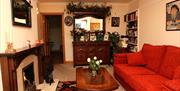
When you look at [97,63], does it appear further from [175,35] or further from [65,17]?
[65,17]

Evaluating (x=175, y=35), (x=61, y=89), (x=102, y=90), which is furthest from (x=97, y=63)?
(x=175, y=35)

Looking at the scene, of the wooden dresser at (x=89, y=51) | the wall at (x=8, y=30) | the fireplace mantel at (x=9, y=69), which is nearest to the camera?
the fireplace mantel at (x=9, y=69)

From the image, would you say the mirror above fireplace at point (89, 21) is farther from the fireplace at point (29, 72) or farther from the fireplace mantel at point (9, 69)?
the fireplace mantel at point (9, 69)

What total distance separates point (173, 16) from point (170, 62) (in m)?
1.03

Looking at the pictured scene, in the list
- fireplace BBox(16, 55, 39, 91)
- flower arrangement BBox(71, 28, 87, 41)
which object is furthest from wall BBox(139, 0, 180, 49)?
fireplace BBox(16, 55, 39, 91)

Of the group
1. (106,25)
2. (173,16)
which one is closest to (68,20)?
(106,25)

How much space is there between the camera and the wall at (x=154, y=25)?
3.58 meters

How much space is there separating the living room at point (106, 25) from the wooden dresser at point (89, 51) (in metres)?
0.80

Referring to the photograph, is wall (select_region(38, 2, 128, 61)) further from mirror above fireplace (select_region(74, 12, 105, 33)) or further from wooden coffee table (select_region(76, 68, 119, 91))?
wooden coffee table (select_region(76, 68, 119, 91))

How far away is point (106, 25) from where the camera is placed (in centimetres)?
651

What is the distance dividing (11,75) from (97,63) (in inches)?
54.8

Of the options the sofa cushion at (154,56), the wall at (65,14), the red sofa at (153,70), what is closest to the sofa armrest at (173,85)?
the red sofa at (153,70)

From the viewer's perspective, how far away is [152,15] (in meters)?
4.31

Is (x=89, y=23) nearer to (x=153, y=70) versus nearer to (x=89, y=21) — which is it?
(x=89, y=21)
